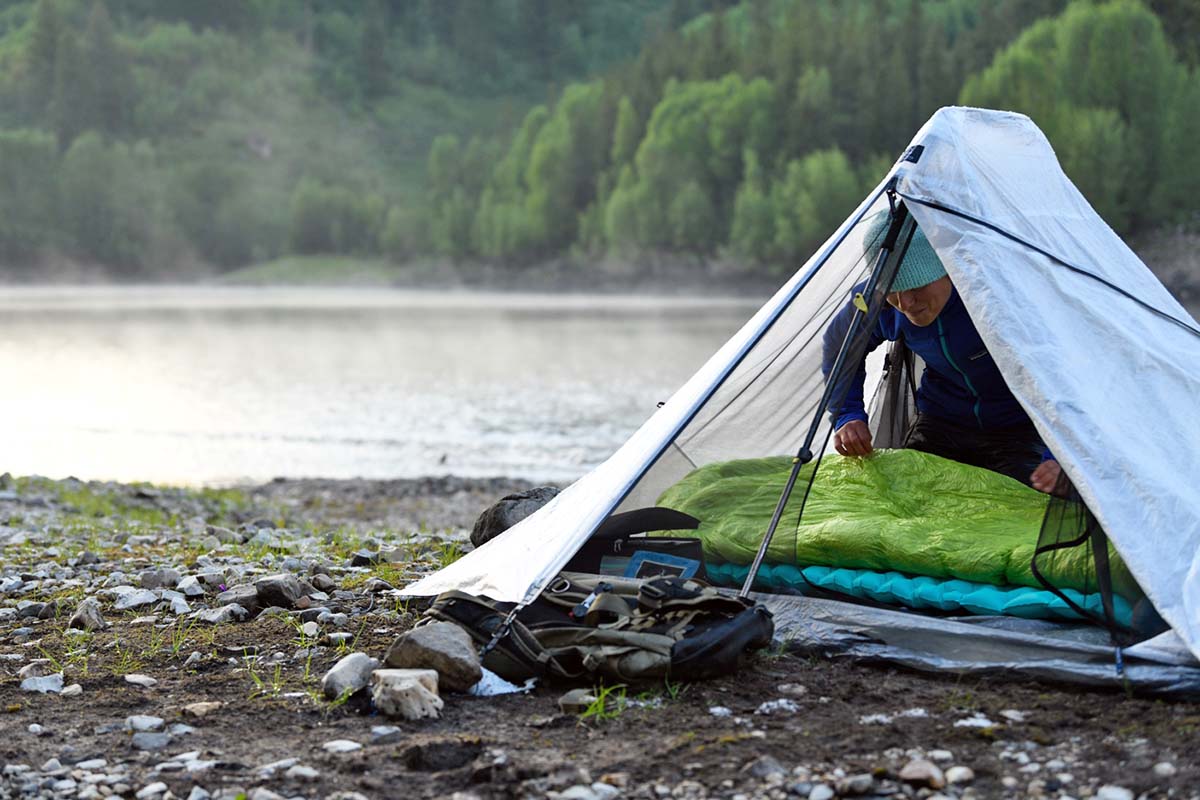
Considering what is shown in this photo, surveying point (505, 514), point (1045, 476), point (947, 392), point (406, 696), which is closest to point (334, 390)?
point (505, 514)

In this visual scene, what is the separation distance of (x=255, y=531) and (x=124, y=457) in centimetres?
1215

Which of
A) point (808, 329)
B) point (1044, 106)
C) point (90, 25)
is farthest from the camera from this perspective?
point (90, 25)

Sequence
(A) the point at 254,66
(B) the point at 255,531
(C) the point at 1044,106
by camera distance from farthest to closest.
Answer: (A) the point at 254,66, (C) the point at 1044,106, (B) the point at 255,531

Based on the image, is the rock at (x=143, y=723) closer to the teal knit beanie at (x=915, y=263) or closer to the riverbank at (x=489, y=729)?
the riverbank at (x=489, y=729)

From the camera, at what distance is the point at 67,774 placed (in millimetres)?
4234

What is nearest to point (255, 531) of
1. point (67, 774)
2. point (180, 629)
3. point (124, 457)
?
point (180, 629)

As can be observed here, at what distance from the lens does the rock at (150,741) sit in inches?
177

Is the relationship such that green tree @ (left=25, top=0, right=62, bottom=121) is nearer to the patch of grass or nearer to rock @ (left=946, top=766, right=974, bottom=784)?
the patch of grass

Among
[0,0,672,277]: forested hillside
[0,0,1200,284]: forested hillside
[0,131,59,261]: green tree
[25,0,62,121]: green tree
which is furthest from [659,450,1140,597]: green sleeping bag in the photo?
[25,0,62,121]: green tree

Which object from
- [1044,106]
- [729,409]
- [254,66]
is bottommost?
[729,409]

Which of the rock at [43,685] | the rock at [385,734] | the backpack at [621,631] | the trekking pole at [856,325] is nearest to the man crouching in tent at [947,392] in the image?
the trekking pole at [856,325]

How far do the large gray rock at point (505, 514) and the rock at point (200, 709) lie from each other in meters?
2.15

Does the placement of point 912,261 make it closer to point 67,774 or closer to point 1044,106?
point 67,774

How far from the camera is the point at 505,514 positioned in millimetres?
6895
